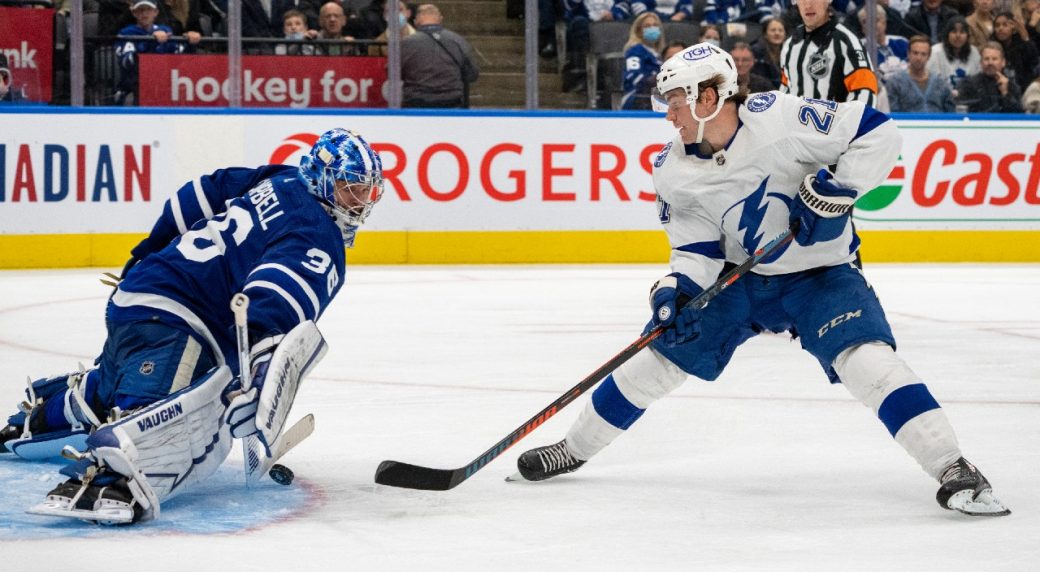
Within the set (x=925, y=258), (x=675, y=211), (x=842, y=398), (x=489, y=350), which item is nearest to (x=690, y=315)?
(x=675, y=211)

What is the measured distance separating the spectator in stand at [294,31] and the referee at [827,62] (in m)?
3.60

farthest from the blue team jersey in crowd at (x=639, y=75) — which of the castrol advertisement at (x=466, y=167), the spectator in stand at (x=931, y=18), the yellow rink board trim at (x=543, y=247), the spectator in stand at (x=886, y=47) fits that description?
the spectator in stand at (x=931, y=18)

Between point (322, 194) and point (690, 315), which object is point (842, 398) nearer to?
point (690, 315)

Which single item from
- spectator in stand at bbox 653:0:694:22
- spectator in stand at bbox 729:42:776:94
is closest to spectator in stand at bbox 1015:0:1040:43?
spectator in stand at bbox 729:42:776:94

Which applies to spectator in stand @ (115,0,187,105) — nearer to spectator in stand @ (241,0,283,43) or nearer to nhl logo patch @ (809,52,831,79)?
spectator in stand @ (241,0,283,43)

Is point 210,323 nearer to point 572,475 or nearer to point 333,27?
point 572,475

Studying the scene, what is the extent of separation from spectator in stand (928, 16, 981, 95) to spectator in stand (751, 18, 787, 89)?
3.17 ft

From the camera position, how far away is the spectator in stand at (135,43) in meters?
8.13

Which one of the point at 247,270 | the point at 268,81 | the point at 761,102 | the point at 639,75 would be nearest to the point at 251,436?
the point at 247,270

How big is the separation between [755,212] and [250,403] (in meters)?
1.06

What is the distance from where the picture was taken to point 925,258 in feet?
29.8

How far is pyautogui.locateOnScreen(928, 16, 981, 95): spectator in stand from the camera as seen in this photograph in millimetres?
9023

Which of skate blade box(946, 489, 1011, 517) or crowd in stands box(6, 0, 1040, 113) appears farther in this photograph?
crowd in stands box(6, 0, 1040, 113)

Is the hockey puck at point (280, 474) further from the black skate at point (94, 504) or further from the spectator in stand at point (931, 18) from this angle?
the spectator in stand at point (931, 18)
